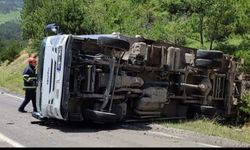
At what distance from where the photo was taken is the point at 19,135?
9.16 m

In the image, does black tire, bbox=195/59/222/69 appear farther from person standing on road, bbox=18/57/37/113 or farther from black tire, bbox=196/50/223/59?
person standing on road, bbox=18/57/37/113

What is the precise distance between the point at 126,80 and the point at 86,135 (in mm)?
1964

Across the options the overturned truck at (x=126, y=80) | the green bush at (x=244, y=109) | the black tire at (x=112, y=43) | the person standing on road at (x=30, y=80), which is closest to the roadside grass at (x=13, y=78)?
the person standing on road at (x=30, y=80)

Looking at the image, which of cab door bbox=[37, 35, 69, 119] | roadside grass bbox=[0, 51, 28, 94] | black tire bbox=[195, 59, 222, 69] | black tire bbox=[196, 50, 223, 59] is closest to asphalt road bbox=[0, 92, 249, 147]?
cab door bbox=[37, 35, 69, 119]

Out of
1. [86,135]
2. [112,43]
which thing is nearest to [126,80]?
[112,43]

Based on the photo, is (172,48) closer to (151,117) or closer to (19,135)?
(151,117)

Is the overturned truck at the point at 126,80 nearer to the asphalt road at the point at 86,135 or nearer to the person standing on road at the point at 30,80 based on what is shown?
the asphalt road at the point at 86,135

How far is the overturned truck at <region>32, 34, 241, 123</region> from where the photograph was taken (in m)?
10.0

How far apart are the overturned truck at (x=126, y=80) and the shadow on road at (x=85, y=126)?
0.66 ft

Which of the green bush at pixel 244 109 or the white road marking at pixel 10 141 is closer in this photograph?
the white road marking at pixel 10 141

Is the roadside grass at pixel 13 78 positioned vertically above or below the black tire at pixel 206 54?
below

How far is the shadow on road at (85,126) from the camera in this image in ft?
33.1

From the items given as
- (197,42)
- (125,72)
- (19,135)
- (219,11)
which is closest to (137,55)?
(125,72)

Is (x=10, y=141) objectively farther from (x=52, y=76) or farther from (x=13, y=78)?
(x=13, y=78)
